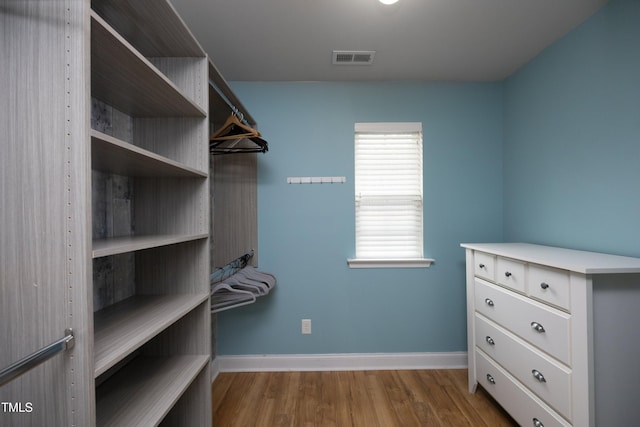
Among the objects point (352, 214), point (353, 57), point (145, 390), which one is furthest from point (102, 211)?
point (353, 57)

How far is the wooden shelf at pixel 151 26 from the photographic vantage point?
1032 millimetres

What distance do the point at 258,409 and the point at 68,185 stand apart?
1.72 m

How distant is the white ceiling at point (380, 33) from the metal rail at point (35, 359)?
Result: 1.60 m

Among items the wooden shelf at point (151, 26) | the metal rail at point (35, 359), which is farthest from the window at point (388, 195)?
the metal rail at point (35, 359)

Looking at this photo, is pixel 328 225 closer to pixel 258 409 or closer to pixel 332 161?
pixel 332 161

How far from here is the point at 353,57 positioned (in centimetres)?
189

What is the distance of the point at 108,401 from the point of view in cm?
106

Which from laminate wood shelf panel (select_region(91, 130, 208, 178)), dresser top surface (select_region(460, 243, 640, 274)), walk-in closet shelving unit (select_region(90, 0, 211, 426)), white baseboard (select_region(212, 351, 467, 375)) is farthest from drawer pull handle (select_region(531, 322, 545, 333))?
laminate wood shelf panel (select_region(91, 130, 208, 178))

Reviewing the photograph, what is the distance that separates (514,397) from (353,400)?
936 mm

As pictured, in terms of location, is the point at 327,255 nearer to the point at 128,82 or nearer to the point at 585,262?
the point at 585,262

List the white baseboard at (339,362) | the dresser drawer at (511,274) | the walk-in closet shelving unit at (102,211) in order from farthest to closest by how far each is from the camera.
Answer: the white baseboard at (339,362) → the dresser drawer at (511,274) → the walk-in closet shelving unit at (102,211)

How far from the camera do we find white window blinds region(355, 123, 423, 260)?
226cm

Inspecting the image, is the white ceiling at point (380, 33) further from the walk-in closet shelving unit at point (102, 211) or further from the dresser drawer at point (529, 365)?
the dresser drawer at point (529, 365)

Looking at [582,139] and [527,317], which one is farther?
[582,139]
